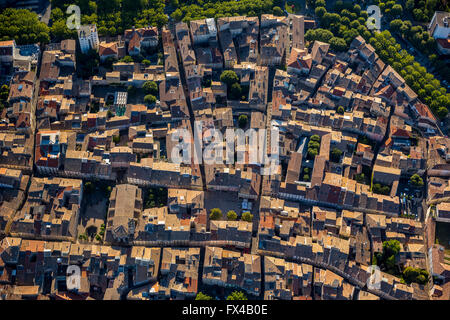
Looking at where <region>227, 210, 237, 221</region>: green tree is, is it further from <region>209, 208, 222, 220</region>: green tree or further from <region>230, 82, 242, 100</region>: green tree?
<region>230, 82, 242, 100</region>: green tree

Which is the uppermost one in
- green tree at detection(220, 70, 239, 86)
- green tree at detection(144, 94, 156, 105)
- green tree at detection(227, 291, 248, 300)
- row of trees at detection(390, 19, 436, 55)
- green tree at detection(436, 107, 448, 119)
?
row of trees at detection(390, 19, 436, 55)

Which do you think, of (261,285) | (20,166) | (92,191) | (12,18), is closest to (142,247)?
(92,191)

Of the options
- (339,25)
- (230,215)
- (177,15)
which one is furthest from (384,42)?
(230,215)

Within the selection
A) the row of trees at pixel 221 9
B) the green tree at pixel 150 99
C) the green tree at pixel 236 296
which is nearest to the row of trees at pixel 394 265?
the green tree at pixel 236 296

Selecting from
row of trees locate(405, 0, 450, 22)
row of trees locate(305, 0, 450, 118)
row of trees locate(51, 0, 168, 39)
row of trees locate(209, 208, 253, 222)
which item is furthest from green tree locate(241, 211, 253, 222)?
row of trees locate(405, 0, 450, 22)

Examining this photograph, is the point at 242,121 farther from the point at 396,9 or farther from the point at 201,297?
the point at 396,9

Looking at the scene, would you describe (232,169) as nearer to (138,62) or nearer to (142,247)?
(142,247)
